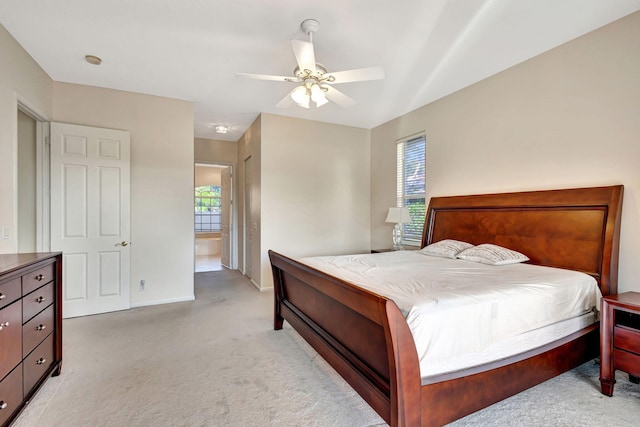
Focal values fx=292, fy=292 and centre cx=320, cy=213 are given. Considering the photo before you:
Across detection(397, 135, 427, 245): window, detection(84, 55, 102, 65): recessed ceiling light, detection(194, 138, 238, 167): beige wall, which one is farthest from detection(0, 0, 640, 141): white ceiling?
detection(194, 138, 238, 167): beige wall

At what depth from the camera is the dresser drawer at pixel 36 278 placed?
5.94 ft

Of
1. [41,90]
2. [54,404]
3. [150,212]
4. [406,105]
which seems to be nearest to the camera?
[54,404]

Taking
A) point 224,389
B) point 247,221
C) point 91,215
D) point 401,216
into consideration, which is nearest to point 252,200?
point 247,221

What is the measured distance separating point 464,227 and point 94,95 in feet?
16.1

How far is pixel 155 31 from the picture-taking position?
2.59m

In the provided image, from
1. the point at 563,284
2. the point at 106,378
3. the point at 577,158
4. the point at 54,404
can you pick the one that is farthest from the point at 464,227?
the point at 54,404

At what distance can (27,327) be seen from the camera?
182cm

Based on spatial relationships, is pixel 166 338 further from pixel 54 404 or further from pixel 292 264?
pixel 292 264

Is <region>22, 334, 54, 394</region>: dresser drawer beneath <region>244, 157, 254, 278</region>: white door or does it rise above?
beneath

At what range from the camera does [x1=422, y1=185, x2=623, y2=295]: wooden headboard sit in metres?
2.39

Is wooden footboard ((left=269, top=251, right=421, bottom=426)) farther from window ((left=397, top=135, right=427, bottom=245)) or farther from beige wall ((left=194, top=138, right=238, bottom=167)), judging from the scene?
beige wall ((left=194, top=138, right=238, bottom=167))

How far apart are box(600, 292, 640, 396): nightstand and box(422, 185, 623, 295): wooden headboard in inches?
18.4

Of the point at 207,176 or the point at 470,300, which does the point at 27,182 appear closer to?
the point at 470,300

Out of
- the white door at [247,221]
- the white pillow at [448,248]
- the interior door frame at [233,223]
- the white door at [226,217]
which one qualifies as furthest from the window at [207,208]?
the white pillow at [448,248]
